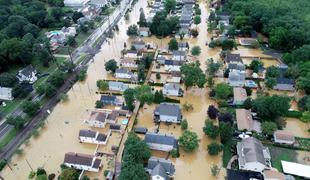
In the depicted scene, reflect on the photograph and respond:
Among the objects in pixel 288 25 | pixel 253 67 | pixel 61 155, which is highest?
pixel 288 25

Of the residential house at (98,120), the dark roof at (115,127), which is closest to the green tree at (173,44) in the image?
the residential house at (98,120)

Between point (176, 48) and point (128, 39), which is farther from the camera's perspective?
point (128, 39)

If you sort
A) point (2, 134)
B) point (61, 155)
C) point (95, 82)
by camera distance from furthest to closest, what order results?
1. point (95, 82)
2. point (2, 134)
3. point (61, 155)

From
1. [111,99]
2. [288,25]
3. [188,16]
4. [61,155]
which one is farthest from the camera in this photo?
[188,16]

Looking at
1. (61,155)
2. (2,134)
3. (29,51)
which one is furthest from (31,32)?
(61,155)

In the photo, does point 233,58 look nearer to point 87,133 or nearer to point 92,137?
point 92,137

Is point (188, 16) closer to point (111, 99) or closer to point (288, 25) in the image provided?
point (288, 25)
